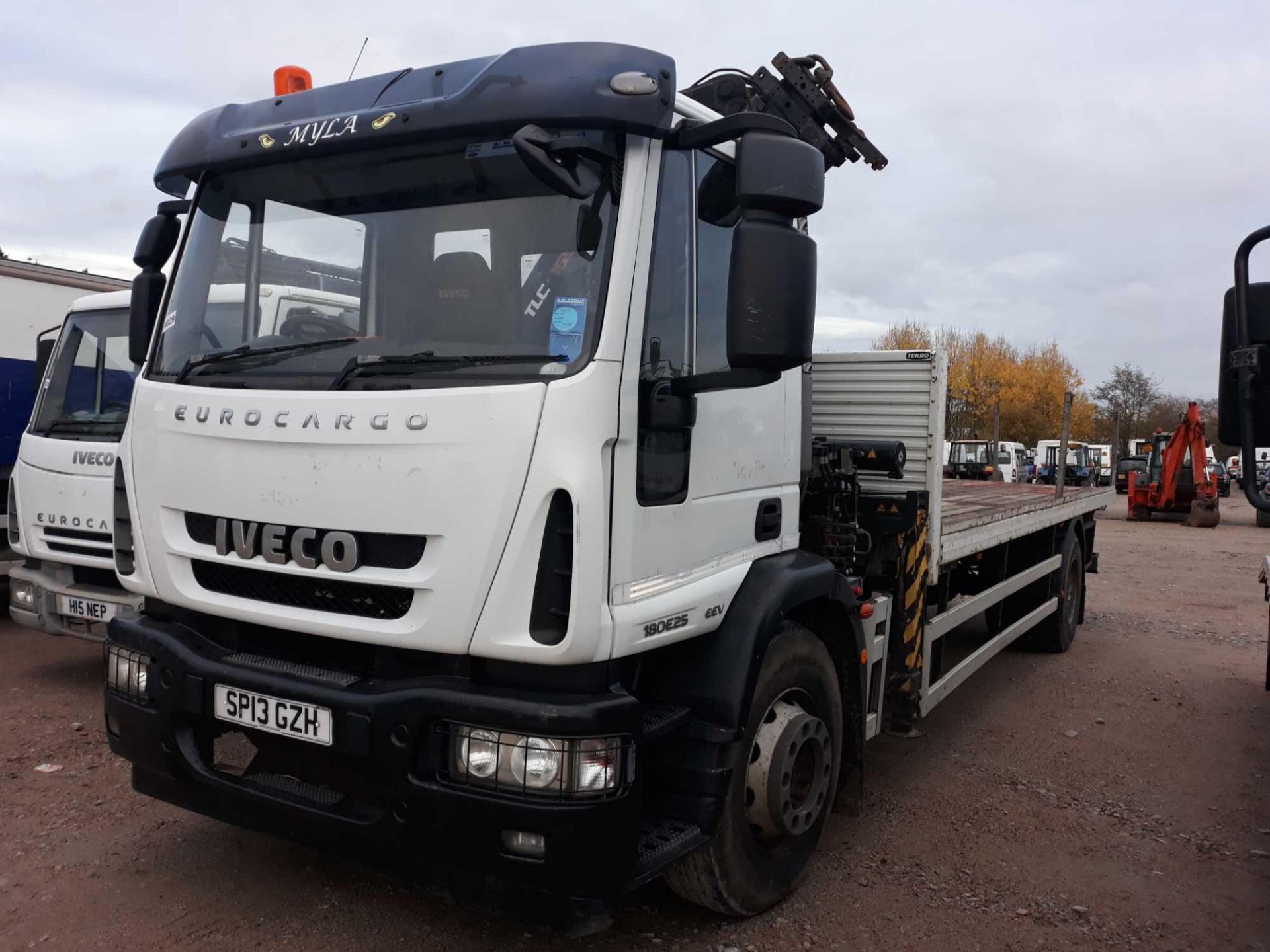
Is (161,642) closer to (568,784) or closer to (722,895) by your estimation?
(568,784)

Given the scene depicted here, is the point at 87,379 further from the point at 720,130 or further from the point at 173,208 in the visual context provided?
the point at 720,130

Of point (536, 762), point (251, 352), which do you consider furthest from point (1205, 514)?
point (251, 352)

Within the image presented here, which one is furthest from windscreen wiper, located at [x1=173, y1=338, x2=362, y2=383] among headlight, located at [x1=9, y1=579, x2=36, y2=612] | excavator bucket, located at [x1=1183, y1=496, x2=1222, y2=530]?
excavator bucket, located at [x1=1183, y1=496, x2=1222, y2=530]

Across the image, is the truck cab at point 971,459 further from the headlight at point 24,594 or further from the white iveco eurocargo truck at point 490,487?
the white iveco eurocargo truck at point 490,487

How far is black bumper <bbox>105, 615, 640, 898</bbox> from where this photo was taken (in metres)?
2.52

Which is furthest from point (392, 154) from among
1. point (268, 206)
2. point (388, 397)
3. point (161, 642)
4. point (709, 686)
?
point (709, 686)

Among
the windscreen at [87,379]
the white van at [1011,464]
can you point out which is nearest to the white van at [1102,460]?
the white van at [1011,464]

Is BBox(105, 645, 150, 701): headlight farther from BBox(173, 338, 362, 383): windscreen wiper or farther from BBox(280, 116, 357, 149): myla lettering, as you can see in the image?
BBox(280, 116, 357, 149): myla lettering

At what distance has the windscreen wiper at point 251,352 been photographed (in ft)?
9.69

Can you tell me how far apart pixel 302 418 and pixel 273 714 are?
2.74 feet

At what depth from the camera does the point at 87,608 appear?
18.6 feet

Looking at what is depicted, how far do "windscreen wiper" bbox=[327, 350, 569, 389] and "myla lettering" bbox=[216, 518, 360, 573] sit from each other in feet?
1.38

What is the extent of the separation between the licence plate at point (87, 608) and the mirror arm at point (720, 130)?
444cm

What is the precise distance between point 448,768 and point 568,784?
13.1 inches
